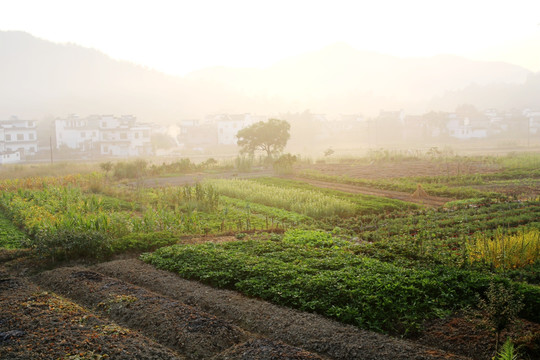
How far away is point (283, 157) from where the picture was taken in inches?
1151

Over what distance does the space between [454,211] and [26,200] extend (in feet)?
48.2

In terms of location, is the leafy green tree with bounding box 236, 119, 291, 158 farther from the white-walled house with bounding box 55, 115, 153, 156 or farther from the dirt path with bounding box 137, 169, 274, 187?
the white-walled house with bounding box 55, 115, 153, 156

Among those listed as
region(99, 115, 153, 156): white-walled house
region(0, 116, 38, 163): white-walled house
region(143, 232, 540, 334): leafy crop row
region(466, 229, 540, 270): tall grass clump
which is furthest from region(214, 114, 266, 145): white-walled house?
region(466, 229, 540, 270): tall grass clump

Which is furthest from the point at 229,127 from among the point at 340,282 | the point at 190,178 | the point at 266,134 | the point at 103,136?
the point at 340,282

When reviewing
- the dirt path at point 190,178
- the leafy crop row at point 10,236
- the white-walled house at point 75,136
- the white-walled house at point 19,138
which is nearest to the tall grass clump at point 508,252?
the leafy crop row at point 10,236

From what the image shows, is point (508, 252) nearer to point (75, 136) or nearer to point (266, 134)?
point (266, 134)

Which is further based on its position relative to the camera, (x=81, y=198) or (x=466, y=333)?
(x=81, y=198)

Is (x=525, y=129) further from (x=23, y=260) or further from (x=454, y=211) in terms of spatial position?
(x=23, y=260)

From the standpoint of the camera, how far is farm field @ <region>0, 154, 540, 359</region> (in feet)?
19.2

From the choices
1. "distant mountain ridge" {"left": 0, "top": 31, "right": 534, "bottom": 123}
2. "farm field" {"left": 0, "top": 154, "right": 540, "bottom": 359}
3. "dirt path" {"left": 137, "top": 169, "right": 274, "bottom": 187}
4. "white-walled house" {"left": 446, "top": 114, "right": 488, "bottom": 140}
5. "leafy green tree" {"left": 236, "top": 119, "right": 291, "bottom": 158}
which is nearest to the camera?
"farm field" {"left": 0, "top": 154, "right": 540, "bottom": 359}

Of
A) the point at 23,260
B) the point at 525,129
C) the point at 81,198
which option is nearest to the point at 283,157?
the point at 81,198

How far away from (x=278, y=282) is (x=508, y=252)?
4385 mm

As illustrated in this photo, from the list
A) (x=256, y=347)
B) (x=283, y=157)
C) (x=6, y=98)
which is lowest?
(x=256, y=347)

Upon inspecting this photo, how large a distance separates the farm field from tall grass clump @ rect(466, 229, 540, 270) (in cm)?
3
